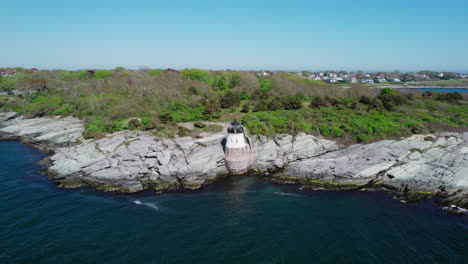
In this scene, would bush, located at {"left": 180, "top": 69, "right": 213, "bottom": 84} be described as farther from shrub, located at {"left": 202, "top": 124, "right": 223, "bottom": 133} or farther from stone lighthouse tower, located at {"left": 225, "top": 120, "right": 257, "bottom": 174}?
stone lighthouse tower, located at {"left": 225, "top": 120, "right": 257, "bottom": 174}

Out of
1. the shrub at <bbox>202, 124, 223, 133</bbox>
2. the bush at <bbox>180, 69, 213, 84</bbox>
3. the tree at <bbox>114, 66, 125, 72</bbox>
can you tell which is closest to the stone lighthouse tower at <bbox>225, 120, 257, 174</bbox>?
the shrub at <bbox>202, 124, 223, 133</bbox>

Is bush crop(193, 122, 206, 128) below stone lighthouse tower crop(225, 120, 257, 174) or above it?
above

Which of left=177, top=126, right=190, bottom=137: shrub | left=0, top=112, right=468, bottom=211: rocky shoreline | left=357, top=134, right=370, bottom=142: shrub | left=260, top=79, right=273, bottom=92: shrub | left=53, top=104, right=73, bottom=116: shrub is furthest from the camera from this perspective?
left=260, top=79, right=273, bottom=92: shrub

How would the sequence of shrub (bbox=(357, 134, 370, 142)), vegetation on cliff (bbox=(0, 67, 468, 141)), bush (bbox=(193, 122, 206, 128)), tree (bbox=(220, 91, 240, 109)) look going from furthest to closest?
tree (bbox=(220, 91, 240, 109))
vegetation on cliff (bbox=(0, 67, 468, 141))
bush (bbox=(193, 122, 206, 128))
shrub (bbox=(357, 134, 370, 142))

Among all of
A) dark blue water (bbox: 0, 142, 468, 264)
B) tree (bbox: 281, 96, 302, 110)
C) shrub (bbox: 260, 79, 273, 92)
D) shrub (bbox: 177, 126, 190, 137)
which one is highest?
shrub (bbox: 260, 79, 273, 92)

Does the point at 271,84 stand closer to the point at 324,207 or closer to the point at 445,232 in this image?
the point at 324,207

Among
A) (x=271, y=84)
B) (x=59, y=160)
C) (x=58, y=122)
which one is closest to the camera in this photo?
(x=59, y=160)

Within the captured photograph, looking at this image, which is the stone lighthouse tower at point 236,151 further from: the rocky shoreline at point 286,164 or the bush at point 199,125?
the bush at point 199,125

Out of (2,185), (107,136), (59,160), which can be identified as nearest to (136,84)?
(107,136)
